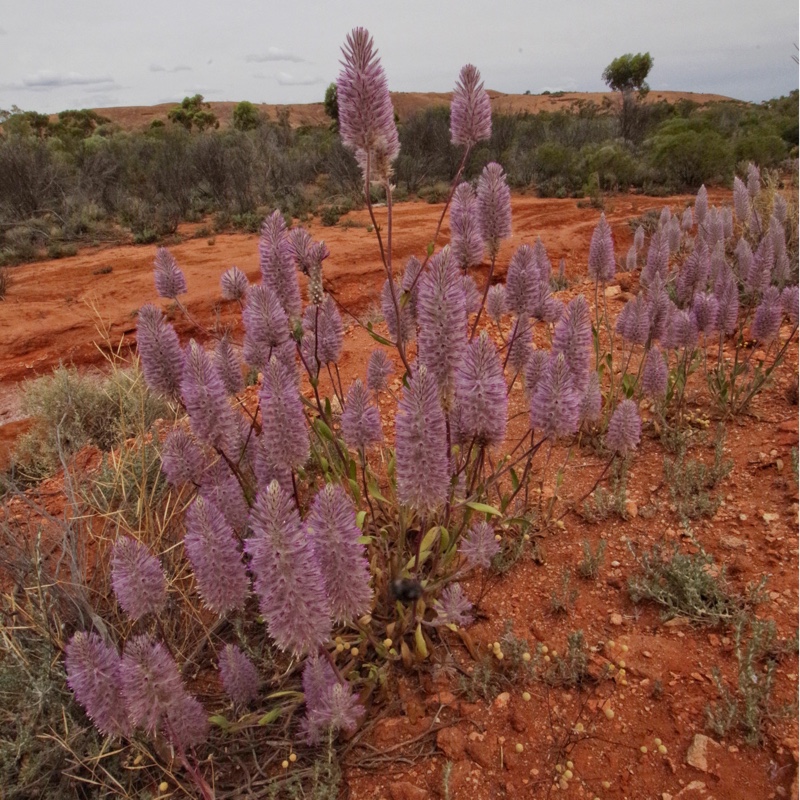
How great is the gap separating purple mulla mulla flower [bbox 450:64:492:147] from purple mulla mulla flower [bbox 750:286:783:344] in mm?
2066

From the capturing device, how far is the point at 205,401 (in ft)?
6.07

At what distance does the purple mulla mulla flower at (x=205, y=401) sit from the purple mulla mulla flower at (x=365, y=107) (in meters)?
0.75

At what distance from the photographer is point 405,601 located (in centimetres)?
218

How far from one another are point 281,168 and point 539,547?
17647 millimetres

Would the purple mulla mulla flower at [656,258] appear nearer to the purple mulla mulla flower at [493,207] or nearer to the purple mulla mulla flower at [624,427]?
the purple mulla mulla flower at [624,427]

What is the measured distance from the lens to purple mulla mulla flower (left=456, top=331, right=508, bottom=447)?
170cm

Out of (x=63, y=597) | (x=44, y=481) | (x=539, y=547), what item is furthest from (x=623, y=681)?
(x=44, y=481)

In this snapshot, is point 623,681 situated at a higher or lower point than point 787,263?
lower

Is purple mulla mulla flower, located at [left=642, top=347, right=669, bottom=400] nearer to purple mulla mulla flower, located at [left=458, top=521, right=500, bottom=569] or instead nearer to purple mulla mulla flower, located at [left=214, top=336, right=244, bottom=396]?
purple mulla mulla flower, located at [left=458, top=521, right=500, bottom=569]

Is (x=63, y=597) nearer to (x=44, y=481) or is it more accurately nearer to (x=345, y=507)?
(x=345, y=507)

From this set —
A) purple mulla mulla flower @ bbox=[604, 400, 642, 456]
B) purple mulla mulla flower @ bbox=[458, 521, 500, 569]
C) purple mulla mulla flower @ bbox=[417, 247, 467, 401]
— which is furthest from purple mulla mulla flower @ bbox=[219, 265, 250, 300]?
purple mulla mulla flower @ bbox=[604, 400, 642, 456]

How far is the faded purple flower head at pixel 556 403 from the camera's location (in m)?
1.95

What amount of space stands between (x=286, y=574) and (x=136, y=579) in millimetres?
456

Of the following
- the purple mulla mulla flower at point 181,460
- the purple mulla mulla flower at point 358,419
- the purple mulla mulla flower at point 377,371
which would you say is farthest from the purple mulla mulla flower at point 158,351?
the purple mulla mulla flower at point 377,371
